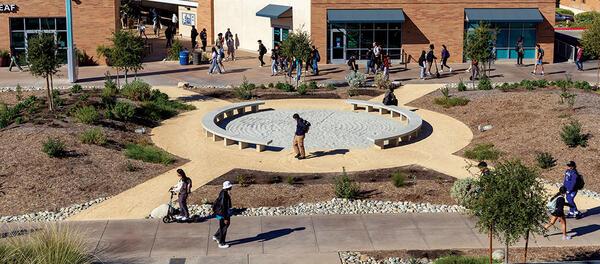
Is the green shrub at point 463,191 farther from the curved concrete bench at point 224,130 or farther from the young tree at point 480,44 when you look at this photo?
the young tree at point 480,44

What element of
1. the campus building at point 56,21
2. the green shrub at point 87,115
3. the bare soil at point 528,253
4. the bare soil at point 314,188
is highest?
the campus building at point 56,21

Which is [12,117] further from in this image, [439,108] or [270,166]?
[439,108]

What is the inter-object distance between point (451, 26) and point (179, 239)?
28592mm

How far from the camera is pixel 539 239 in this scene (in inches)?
648

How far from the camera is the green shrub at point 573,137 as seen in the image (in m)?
22.8

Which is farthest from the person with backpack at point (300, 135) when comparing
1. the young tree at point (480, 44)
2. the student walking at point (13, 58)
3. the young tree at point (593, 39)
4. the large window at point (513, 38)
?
the large window at point (513, 38)

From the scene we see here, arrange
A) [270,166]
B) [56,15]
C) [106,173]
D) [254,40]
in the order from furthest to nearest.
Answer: [254,40] < [56,15] < [270,166] < [106,173]

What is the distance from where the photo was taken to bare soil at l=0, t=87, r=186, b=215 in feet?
63.1

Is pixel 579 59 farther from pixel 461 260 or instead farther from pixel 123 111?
pixel 461 260

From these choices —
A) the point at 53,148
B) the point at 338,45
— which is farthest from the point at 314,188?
the point at 338,45

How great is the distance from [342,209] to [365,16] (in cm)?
2387

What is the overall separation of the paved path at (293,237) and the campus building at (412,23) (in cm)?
2410

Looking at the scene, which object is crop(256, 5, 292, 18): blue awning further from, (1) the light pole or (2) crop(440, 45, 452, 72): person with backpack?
(1) the light pole

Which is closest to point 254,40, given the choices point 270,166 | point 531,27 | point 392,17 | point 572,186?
point 392,17
